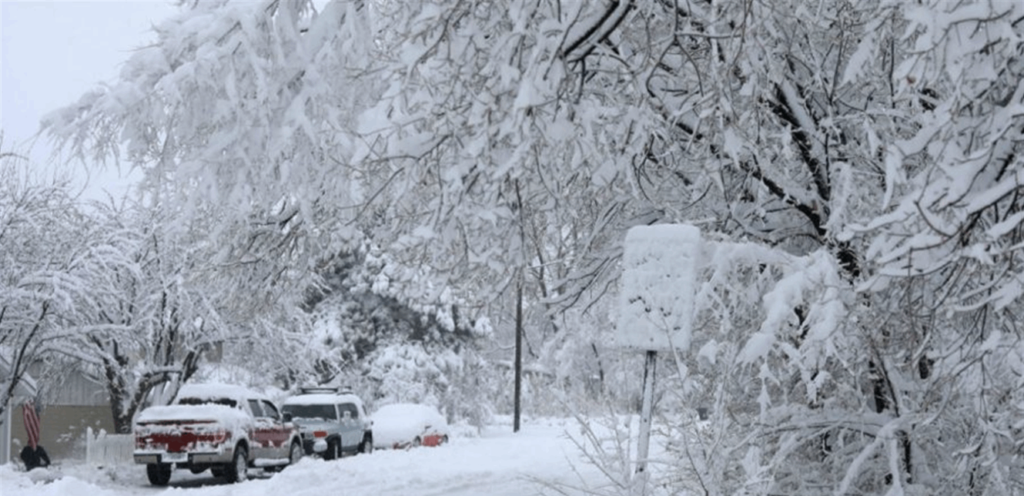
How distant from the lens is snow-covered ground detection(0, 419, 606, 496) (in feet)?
63.5

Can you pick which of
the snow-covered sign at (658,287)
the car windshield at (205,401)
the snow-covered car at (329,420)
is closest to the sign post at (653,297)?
the snow-covered sign at (658,287)

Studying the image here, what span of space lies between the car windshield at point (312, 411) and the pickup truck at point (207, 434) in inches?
182

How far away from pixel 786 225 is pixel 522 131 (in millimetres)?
4174

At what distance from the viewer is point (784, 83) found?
383 inches

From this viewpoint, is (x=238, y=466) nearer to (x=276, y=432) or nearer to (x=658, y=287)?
(x=276, y=432)

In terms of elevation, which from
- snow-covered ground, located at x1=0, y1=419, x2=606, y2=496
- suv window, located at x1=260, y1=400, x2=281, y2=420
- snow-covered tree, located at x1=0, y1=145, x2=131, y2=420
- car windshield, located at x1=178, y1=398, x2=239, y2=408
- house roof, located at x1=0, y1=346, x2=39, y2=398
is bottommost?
snow-covered ground, located at x1=0, y1=419, x2=606, y2=496

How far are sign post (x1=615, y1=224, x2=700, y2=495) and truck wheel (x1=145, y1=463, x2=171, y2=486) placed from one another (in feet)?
58.7

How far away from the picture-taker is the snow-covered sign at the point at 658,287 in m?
7.02

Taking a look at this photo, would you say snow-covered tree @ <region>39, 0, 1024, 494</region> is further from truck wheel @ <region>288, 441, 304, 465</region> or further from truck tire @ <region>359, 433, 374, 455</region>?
truck tire @ <region>359, 433, 374, 455</region>

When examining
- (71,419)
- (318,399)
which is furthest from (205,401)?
(71,419)

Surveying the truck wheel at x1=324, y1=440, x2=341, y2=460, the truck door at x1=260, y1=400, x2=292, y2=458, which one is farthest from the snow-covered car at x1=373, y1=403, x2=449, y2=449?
the truck door at x1=260, y1=400, x2=292, y2=458

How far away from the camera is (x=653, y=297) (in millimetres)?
7098

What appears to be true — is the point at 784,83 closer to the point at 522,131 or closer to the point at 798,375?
the point at 798,375

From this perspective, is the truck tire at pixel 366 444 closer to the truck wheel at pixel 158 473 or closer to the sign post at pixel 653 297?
the truck wheel at pixel 158 473
